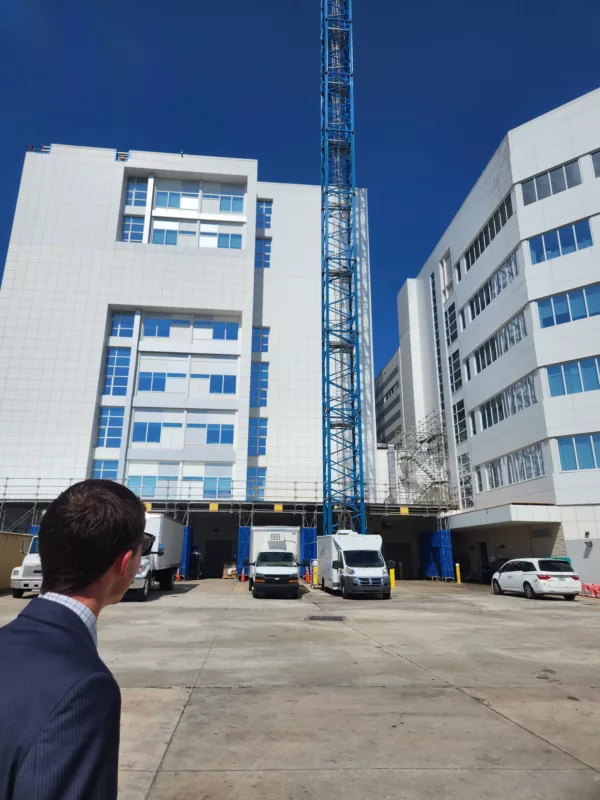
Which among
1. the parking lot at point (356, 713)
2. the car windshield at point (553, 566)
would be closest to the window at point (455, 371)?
the car windshield at point (553, 566)

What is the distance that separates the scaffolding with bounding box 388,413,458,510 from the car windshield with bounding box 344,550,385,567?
73.0 ft

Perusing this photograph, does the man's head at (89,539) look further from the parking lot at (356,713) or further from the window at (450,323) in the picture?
the window at (450,323)

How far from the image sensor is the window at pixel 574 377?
3003 centimetres

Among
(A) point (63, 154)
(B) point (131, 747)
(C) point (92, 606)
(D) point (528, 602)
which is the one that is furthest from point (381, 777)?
(A) point (63, 154)

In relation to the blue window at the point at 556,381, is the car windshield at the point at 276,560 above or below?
below

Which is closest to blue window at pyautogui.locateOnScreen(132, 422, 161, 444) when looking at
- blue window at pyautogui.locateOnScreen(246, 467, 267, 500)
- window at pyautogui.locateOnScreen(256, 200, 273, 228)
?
blue window at pyautogui.locateOnScreen(246, 467, 267, 500)

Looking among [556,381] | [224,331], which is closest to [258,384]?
[224,331]

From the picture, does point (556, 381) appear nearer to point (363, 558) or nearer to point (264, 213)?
point (363, 558)

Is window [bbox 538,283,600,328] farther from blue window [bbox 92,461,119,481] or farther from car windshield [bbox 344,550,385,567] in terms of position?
blue window [bbox 92,461,119,481]

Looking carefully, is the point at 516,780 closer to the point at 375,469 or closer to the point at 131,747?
the point at 131,747

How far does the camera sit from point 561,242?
107 feet

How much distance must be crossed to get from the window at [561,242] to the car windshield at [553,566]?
19.3m

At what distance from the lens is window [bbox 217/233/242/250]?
160 feet

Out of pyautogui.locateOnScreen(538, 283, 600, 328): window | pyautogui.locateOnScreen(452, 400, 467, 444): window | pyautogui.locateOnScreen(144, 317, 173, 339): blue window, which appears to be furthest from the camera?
pyautogui.locateOnScreen(144, 317, 173, 339): blue window
